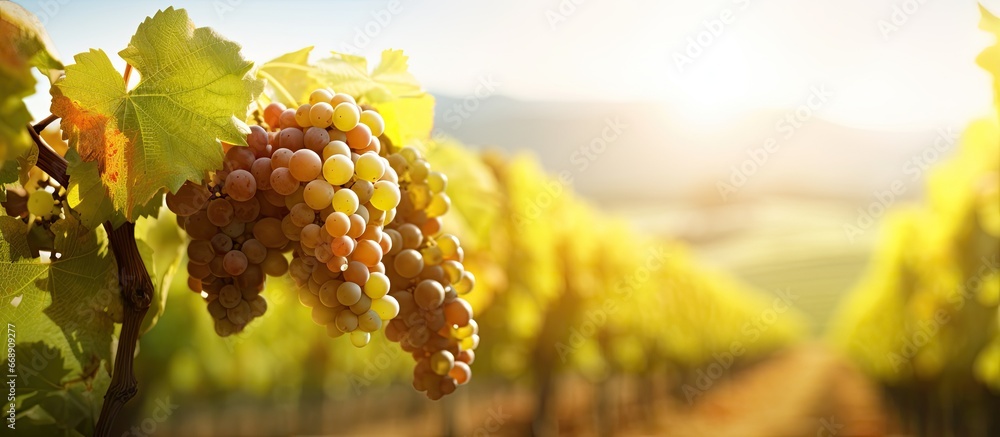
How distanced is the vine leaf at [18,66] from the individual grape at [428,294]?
2.22 ft

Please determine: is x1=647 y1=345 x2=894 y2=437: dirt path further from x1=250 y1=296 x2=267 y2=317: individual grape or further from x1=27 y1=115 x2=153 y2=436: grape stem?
x1=27 y1=115 x2=153 y2=436: grape stem

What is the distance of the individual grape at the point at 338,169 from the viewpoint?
1.20 meters

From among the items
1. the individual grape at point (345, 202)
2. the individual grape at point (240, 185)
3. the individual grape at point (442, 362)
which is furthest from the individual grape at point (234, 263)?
A: the individual grape at point (442, 362)

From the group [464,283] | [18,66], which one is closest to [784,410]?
[464,283]

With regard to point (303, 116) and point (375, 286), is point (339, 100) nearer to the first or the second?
point (303, 116)

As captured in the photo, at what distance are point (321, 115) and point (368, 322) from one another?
0.34m

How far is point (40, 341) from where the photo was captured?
57.6 inches

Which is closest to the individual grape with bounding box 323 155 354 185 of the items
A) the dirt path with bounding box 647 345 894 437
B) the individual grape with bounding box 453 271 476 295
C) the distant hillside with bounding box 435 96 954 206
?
the individual grape with bounding box 453 271 476 295

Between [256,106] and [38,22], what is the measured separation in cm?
35

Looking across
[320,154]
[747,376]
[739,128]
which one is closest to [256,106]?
[320,154]

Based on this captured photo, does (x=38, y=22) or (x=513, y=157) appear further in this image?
(x=513, y=157)

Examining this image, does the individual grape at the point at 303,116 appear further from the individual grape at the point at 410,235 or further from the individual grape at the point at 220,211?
the individual grape at the point at 410,235

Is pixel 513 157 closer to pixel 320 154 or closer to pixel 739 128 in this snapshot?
pixel 320 154

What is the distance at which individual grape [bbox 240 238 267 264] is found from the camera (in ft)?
4.25
